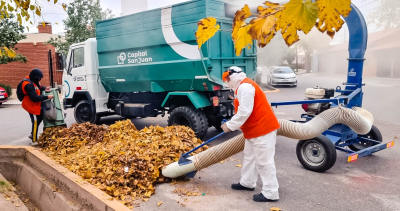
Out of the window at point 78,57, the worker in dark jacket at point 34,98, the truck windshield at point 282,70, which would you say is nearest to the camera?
the worker in dark jacket at point 34,98

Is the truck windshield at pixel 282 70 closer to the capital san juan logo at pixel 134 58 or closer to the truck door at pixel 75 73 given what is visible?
the truck door at pixel 75 73

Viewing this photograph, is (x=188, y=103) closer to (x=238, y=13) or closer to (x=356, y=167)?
(x=356, y=167)

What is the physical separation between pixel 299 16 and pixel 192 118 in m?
5.37

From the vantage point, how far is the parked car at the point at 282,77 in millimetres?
21328

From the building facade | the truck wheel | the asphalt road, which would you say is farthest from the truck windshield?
the asphalt road

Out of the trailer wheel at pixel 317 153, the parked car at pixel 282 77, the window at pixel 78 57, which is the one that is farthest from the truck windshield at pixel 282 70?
the trailer wheel at pixel 317 153

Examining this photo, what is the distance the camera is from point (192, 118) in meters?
6.76

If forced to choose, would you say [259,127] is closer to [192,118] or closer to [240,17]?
[240,17]

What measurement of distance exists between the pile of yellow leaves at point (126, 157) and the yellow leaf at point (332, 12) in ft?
10.6

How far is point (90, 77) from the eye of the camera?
888 cm

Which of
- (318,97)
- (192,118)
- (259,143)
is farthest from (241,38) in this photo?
(192,118)

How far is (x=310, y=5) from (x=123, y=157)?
12.1 feet

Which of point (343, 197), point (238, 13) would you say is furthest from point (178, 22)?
point (238, 13)

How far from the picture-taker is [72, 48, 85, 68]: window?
355 inches
